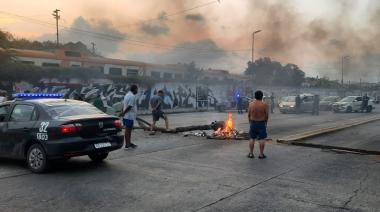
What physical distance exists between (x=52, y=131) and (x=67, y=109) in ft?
2.56

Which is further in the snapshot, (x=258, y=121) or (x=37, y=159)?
(x=258, y=121)

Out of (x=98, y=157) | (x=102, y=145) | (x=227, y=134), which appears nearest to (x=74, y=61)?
(x=227, y=134)

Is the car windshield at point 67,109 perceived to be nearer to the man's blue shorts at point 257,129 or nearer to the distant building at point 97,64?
the man's blue shorts at point 257,129

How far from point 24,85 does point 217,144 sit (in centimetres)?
1835

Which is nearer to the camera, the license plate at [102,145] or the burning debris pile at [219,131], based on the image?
the license plate at [102,145]

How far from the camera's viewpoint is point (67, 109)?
8414 mm

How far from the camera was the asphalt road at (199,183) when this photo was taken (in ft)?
18.9

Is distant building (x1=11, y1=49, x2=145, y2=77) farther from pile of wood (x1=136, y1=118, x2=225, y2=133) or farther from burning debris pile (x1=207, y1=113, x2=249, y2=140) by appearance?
burning debris pile (x1=207, y1=113, x2=249, y2=140)

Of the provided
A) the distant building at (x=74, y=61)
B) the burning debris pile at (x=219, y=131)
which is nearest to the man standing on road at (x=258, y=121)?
the burning debris pile at (x=219, y=131)

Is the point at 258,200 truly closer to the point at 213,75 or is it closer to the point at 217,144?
the point at 217,144

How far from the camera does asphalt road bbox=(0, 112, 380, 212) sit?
5.77 m

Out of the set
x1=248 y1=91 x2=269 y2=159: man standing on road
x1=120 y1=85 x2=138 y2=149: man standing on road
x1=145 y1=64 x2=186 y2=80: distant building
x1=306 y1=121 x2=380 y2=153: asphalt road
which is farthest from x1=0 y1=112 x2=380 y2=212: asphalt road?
x1=145 y1=64 x2=186 y2=80: distant building

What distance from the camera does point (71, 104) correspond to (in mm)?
8711

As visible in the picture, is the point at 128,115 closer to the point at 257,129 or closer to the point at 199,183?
the point at 257,129
